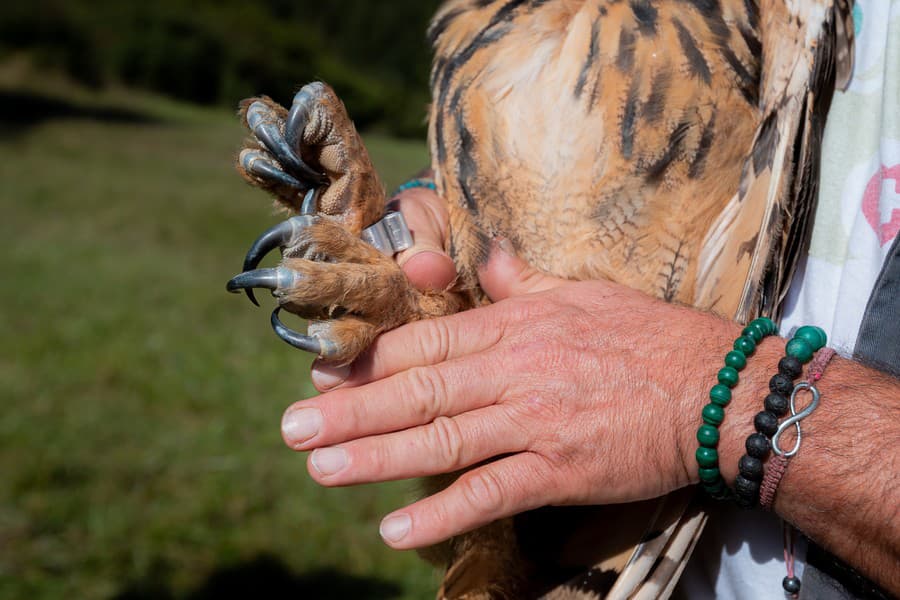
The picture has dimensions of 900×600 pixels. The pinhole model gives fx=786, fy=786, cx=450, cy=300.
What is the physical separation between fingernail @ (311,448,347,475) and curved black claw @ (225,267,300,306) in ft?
1.24

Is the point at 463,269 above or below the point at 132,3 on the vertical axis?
above

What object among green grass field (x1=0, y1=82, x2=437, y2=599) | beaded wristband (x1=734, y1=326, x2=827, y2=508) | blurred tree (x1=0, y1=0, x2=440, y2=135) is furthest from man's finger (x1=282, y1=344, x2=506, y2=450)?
blurred tree (x1=0, y1=0, x2=440, y2=135)

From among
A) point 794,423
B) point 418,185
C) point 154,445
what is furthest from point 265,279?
point 154,445

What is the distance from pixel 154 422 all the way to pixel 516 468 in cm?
461

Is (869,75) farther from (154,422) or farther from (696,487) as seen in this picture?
(154,422)

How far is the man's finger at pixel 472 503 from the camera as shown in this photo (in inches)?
59.5

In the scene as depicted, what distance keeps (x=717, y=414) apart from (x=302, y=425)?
79cm

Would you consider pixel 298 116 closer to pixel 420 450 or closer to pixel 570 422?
pixel 420 450

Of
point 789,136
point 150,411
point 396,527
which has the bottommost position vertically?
point 150,411

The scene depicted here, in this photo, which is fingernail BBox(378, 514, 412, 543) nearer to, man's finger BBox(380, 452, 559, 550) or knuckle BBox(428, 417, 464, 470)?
man's finger BBox(380, 452, 559, 550)

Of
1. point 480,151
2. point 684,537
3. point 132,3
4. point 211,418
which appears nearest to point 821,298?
point 684,537

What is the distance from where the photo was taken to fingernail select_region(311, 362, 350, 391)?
1697mm

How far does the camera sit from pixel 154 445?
17.0ft

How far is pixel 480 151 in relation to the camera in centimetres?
212
